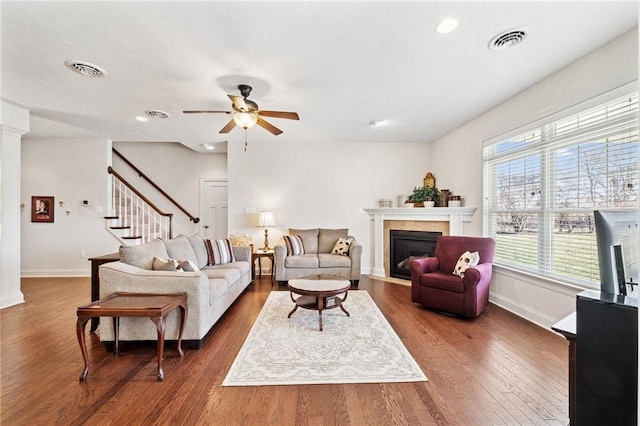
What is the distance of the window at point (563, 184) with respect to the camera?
2.35m

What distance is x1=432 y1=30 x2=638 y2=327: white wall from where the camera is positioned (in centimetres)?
233

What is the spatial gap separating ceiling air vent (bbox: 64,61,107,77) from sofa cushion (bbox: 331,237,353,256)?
156 inches

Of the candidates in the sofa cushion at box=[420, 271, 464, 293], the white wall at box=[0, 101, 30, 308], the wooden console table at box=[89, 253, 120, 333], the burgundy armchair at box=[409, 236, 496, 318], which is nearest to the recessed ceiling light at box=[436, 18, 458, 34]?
the burgundy armchair at box=[409, 236, 496, 318]

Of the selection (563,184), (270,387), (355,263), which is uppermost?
(563,184)

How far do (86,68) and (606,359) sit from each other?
426cm

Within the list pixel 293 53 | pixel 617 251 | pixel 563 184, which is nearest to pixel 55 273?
pixel 293 53

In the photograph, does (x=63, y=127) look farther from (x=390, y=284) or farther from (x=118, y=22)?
(x=390, y=284)

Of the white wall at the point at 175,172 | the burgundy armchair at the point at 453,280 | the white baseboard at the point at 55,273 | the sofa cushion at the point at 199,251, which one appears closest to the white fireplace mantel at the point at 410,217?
the burgundy armchair at the point at 453,280

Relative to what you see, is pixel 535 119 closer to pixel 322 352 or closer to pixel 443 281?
pixel 443 281

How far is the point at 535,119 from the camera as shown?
3096mm

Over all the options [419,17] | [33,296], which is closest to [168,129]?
[33,296]

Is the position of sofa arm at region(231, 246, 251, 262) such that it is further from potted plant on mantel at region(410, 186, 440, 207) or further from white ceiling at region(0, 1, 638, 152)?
potted plant on mantel at region(410, 186, 440, 207)

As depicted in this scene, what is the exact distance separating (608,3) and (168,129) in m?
5.36

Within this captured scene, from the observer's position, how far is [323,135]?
16.7ft
